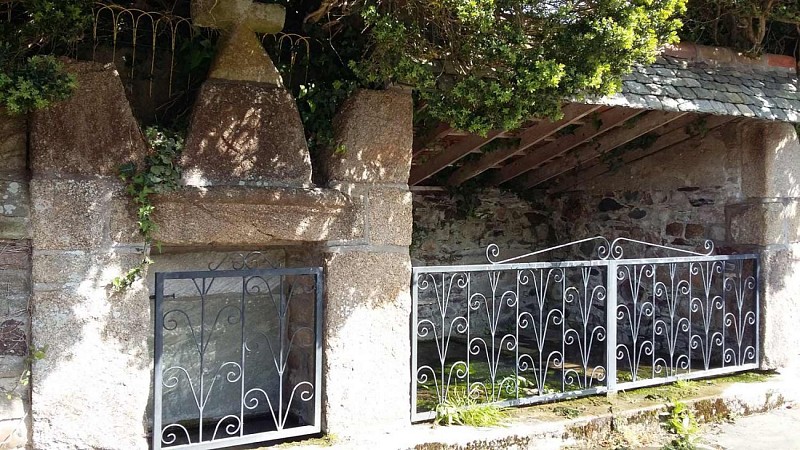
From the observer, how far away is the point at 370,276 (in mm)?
3527

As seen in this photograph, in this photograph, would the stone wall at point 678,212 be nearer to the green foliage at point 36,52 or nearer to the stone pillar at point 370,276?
the stone pillar at point 370,276

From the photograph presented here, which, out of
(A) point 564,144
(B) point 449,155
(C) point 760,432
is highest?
(A) point 564,144

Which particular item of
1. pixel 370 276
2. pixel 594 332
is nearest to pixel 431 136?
pixel 370 276

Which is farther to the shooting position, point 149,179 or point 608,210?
point 608,210

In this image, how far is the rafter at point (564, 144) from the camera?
189 inches

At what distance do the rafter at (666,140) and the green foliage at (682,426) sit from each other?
209cm

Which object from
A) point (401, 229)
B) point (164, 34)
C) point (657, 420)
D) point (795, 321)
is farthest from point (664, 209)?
point (164, 34)

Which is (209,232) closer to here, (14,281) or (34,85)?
(14,281)

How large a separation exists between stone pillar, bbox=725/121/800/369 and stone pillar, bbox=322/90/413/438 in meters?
2.90

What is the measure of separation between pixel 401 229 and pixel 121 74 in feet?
5.32

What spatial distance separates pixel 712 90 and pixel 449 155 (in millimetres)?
1917

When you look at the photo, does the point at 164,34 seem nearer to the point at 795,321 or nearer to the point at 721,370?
the point at 721,370

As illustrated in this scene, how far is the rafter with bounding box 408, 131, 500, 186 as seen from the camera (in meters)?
4.79

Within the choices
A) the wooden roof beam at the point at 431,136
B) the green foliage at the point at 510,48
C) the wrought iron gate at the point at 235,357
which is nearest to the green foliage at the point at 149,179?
the wrought iron gate at the point at 235,357
